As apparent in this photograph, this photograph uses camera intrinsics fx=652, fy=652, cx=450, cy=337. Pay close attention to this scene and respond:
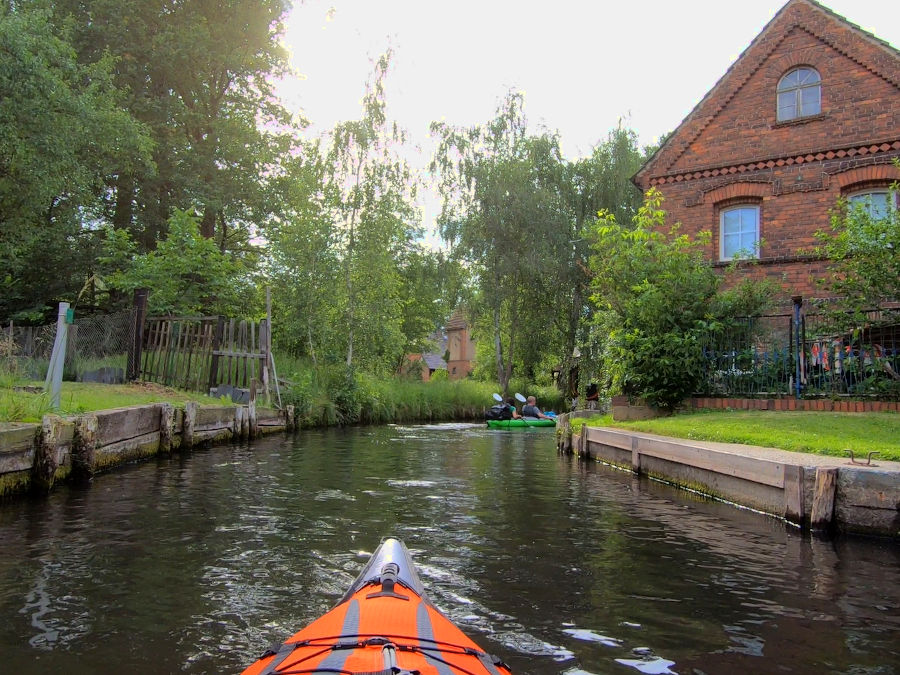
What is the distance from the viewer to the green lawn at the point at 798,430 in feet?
24.5

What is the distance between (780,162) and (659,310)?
21.0ft

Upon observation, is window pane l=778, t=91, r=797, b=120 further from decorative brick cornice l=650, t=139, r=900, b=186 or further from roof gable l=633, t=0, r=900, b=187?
decorative brick cornice l=650, t=139, r=900, b=186

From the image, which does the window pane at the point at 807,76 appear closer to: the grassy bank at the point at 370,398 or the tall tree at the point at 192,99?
the grassy bank at the point at 370,398

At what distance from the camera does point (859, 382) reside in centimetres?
1009

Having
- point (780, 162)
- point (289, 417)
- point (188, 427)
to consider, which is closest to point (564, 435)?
point (289, 417)

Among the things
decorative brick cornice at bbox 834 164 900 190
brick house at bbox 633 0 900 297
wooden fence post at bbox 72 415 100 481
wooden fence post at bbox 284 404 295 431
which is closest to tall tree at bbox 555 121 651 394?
brick house at bbox 633 0 900 297

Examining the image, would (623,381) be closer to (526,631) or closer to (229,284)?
(526,631)

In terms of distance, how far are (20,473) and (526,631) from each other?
20.0 feet

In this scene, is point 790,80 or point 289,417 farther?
point 289,417

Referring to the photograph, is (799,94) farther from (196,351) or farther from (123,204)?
(123,204)

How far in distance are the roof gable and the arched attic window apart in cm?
28

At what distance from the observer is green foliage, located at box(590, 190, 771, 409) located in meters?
11.8

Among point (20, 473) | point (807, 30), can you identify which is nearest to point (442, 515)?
point (20, 473)

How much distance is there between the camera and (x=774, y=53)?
16172 millimetres
